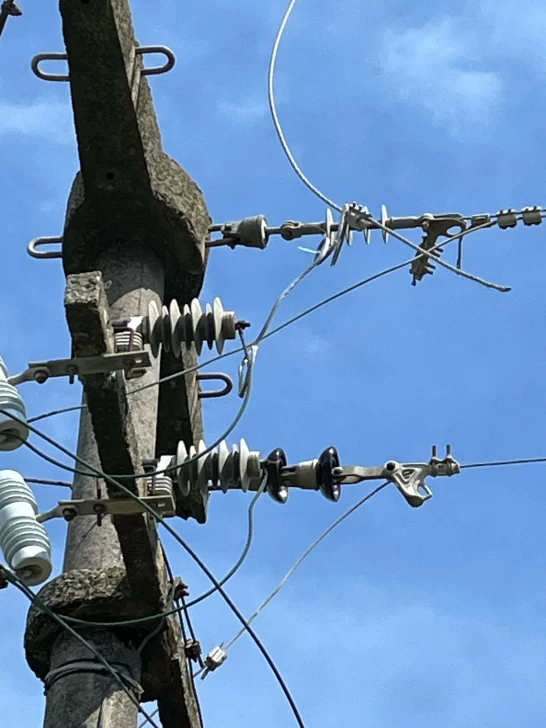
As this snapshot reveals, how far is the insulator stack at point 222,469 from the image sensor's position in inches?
233

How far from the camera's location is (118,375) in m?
5.51

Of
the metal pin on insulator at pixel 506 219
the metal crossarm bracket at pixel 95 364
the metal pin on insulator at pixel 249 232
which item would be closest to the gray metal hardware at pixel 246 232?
the metal pin on insulator at pixel 249 232

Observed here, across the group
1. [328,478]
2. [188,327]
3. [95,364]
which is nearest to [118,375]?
[95,364]

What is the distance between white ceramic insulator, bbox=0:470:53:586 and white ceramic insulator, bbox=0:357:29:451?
185 mm

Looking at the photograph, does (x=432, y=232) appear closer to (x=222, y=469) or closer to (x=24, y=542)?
(x=222, y=469)

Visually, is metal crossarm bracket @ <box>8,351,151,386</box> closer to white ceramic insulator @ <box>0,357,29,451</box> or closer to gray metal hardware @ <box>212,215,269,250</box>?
white ceramic insulator @ <box>0,357,29,451</box>

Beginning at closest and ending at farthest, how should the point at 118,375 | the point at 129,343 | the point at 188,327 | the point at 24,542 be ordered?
the point at 24,542, the point at 118,375, the point at 129,343, the point at 188,327

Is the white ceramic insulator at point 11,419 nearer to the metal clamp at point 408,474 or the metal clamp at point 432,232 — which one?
the metal clamp at point 408,474

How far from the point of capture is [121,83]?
6.80 meters

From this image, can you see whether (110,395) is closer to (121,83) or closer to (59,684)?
(59,684)

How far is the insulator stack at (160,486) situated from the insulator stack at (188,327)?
1.83ft

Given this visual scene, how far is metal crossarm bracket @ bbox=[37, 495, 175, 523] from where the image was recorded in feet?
18.2

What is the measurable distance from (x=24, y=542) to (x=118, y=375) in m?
0.75

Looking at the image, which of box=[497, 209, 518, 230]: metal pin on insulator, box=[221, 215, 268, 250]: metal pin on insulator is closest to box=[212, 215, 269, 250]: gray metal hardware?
box=[221, 215, 268, 250]: metal pin on insulator
